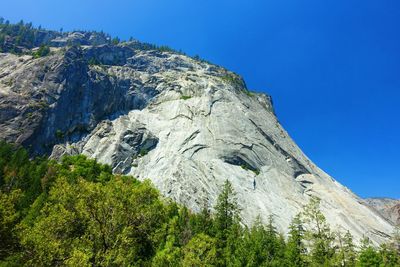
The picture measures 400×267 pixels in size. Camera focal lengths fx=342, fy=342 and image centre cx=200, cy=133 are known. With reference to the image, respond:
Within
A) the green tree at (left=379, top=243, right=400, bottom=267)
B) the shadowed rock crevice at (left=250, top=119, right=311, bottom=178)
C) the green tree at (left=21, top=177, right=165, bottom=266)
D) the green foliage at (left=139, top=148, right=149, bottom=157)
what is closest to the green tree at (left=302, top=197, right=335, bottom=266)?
the green tree at (left=379, top=243, right=400, bottom=267)

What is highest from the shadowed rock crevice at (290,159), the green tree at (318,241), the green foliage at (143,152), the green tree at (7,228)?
the shadowed rock crevice at (290,159)

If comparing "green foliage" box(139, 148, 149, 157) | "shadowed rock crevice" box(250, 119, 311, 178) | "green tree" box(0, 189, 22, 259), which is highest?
"shadowed rock crevice" box(250, 119, 311, 178)

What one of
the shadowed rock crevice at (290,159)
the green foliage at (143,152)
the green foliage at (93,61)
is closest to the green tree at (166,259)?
the green foliage at (143,152)

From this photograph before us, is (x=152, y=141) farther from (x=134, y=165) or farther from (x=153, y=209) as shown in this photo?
(x=153, y=209)

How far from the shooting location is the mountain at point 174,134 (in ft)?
324

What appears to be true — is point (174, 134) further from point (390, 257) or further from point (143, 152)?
point (390, 257)

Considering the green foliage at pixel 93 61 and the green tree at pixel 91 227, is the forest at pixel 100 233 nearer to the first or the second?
the green tree at pixel 91 227

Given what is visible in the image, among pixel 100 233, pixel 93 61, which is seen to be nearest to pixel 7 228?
pixel 100 233

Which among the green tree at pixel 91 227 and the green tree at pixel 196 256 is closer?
the green tree at pixel 91 227

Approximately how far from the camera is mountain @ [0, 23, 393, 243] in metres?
98.8

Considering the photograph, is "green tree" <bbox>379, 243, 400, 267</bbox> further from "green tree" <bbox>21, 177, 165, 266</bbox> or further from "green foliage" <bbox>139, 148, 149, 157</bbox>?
"green foliage" <bbox>139, 148, 149, 157</bbox>

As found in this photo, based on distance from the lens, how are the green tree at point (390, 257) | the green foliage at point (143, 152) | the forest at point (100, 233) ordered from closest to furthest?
1. the forest at point (100, 233)
2. the green tree at point (390, 257)
3. the green foliage at point (143, 152)

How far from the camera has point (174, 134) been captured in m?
121

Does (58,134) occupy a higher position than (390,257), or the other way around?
(58,134)
